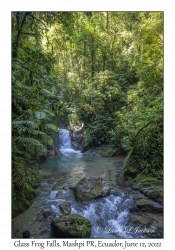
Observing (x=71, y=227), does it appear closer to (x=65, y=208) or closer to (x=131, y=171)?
(x=65, y=208)

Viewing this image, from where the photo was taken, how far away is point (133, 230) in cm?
391

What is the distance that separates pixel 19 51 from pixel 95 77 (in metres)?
10.8

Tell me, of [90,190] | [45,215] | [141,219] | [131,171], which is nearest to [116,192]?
[90,190]

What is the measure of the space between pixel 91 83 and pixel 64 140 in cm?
599

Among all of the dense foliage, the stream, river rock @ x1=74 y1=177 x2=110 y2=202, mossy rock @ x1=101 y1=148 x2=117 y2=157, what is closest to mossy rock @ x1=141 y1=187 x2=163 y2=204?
the stream

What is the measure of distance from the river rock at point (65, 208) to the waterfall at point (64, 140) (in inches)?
475

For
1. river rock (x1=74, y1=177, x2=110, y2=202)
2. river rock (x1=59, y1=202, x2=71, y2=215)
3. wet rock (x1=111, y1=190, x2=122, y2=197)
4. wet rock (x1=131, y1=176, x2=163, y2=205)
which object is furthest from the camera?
wet rock (x1=111, y1=190, x2=122, y2=197)

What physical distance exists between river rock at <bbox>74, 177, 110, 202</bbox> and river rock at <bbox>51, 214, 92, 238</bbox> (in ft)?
5.07

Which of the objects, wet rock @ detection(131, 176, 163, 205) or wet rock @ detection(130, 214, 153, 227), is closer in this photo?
wet rock @ detection(130, 214, 153, 227)

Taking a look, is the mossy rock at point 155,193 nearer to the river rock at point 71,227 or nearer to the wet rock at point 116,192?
the wet rock at point 116,192

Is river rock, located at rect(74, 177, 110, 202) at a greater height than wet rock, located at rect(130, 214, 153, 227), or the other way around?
river rock, located at rect(74, 177, 110, 202)

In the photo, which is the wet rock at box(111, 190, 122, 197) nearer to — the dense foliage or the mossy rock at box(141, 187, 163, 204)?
the mossy rock at box(141, 187, 163, 204)

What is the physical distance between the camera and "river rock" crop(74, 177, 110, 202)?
575 centimetres

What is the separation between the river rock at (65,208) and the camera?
5000 millimetres
